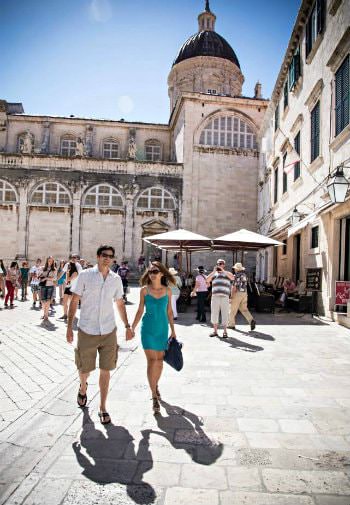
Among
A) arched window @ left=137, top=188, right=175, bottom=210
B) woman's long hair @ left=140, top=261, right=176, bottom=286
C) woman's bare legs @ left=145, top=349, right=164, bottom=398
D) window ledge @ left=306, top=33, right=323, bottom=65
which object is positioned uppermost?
A: window ledge @ left=306, top=33, right=323, bottom=65

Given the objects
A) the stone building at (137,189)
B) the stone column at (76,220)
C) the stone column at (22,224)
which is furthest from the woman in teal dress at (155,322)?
the stone column at (22,224)

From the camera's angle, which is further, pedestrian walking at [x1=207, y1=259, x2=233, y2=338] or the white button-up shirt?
pedestrian walking at [x1=207, y1=259, x2=233, y2=338]

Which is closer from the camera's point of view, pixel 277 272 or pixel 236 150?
pixel 277 272

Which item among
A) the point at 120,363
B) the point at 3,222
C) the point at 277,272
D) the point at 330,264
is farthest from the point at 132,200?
the point at 120,363

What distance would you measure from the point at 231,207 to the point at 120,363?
24.2m

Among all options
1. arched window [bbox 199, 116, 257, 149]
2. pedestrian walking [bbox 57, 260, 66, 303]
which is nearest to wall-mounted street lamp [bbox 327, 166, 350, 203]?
pedestrian walking [bbox 57, 260, 66, 303]

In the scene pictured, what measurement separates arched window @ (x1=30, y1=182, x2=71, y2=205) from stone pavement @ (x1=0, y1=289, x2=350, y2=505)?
22.6m

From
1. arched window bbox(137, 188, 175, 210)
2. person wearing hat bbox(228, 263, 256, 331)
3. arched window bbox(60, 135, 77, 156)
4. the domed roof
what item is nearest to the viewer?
person wearing hat bbox(228, 263, 256, 331)

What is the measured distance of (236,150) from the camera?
95.7ft

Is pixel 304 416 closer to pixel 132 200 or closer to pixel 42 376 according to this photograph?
pixel 42 376

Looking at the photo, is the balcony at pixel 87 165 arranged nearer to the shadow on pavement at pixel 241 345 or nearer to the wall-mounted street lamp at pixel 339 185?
the wall-mounted street lamp at pixel 339 185

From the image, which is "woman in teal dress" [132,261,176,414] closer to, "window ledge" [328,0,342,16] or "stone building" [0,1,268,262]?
"window ledge" [328,0,342,16]

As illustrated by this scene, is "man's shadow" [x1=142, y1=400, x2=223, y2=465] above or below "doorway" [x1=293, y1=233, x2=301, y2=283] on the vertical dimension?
below

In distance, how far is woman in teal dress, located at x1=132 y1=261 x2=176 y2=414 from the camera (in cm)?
424
